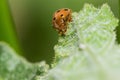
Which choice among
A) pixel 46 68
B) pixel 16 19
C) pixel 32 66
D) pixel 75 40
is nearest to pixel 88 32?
pixel 75 40

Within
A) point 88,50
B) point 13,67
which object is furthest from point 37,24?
point 88,50

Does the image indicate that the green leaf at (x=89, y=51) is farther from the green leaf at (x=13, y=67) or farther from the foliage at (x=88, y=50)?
the green leaf at (x=13, y=67)

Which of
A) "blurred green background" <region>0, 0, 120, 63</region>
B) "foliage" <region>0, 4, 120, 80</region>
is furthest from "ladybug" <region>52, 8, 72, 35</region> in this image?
"blurred green background" <region>0, 0, 120, 63</region>

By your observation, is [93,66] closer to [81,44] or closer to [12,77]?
[81,44]

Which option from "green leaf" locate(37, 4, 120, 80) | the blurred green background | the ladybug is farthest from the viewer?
the blurred green background

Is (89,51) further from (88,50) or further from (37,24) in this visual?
(37,24)

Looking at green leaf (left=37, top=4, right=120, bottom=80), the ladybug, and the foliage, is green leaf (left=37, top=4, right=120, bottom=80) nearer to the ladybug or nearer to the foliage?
the foliage

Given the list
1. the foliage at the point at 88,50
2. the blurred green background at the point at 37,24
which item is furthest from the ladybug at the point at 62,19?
the blurred green background at the point at 37,24

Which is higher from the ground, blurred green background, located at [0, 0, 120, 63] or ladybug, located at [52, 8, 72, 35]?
blurred green background, located at [0, 0, 120, 63]
